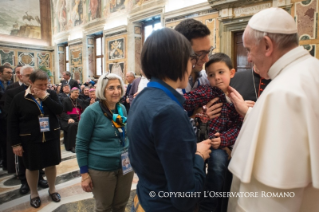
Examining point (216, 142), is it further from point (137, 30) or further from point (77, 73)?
point (77, 73)

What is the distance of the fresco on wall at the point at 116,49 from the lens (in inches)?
432

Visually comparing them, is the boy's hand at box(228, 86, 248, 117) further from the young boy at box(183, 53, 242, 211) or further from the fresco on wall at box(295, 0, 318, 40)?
the fresco on wall at box(295, 0, 318, 40)

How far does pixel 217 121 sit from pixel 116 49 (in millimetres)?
10430

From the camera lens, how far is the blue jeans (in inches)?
56.2

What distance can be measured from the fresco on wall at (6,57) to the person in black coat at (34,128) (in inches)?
565

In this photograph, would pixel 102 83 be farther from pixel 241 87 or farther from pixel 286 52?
pixel 286 52

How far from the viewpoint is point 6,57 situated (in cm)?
1467

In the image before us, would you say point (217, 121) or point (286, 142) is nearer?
point (286, 142)

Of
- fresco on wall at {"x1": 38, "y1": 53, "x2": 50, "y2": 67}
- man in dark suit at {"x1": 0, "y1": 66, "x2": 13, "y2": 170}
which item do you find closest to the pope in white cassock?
man in dark suit at {"x1": 0, "y1": 66, "x2": 13, "y2": 170}

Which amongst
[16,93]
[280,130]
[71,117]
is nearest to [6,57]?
[71,117]

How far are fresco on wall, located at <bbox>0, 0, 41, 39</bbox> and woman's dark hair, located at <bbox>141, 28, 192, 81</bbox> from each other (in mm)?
17808

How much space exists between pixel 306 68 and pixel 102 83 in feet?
6.45

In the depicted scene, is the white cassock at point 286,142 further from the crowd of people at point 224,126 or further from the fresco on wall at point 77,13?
the fresco on wall at point 77,13

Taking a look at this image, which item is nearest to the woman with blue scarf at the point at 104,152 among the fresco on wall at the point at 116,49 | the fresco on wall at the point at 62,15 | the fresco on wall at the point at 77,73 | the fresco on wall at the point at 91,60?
the fresco on wall at the point at 116,49
